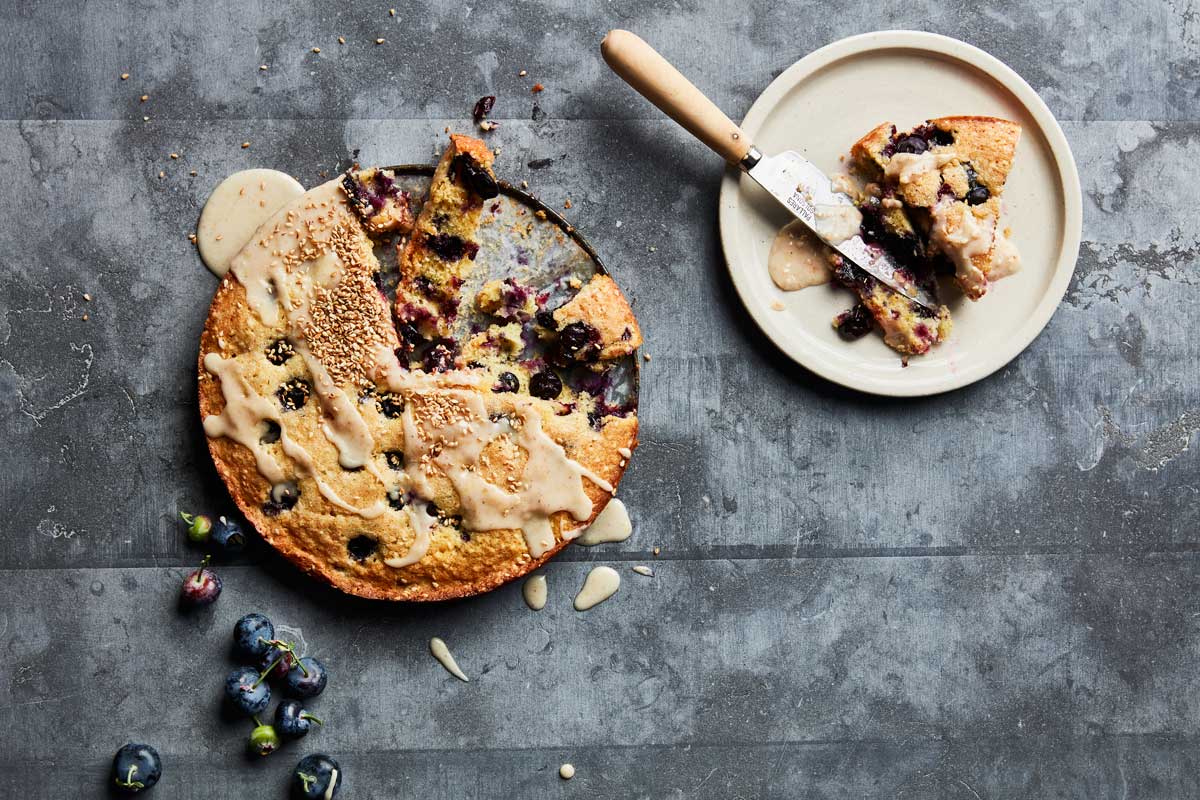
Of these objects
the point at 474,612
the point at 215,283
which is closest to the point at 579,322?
the point at 474,612

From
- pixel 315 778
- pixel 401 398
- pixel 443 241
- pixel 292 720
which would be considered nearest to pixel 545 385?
pixel 401 398

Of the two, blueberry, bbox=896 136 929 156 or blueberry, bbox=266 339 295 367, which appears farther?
blueberry, bbox=896 136 929 156

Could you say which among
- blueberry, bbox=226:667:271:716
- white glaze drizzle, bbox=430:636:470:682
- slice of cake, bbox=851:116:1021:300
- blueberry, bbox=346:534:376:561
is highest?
slice of cake, bbox=851:116:1021:300

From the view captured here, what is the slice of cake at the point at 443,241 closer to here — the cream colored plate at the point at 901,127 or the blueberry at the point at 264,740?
the cream colored plate at the point at 901,127

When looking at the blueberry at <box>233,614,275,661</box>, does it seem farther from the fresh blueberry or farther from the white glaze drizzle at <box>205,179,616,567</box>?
the white glaze drizzle at <box>205,179,616,567</box>

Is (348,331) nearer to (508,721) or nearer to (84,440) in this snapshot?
(84,440)

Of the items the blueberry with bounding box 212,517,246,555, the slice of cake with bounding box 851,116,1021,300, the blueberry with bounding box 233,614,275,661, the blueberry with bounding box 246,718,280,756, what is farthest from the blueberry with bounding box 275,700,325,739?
the slice of cake with bounding box 851,116,1021,300
